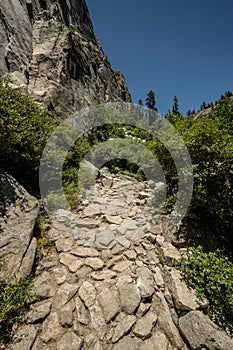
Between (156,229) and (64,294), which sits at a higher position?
(156,229)

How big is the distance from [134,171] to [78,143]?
12.0ft

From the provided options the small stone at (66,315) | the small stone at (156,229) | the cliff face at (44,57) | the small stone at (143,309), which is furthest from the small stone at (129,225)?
the cliff face at (44,57)

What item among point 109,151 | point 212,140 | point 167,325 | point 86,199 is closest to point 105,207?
point 86,199

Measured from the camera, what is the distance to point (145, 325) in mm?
2783

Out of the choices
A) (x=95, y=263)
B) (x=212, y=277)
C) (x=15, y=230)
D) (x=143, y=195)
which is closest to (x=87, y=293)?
(x=95, y=263)

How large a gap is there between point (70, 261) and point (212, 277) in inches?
122

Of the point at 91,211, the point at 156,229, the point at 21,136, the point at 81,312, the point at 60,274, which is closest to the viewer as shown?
the point at 81,312

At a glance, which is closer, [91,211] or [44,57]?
[91,211]

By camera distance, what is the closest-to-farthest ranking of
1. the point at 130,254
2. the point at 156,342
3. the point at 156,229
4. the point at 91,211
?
the point at 156,342 → the point at 130,254 → the point at 156,229 → the point at 91,211

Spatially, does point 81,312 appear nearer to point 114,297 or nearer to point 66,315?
point 66,315

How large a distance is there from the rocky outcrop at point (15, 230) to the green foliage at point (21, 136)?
3.20 ft

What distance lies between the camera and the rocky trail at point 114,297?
2561 mm

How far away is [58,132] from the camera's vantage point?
6.83m

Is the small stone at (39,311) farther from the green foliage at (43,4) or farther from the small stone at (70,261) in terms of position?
the green foliage at (43,4)
